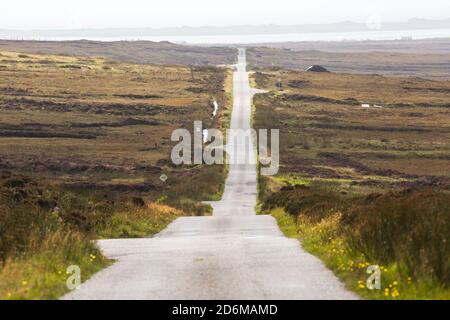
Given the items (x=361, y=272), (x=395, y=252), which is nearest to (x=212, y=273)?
(x=361, y=272)

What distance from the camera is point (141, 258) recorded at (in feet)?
55.5

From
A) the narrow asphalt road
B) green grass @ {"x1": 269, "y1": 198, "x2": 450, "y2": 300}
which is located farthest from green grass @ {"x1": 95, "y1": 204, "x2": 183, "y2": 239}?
green grass @ {"x1": 269, "y1": 198, "x2": 450, "y2": 300}

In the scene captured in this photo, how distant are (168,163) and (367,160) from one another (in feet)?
65.2

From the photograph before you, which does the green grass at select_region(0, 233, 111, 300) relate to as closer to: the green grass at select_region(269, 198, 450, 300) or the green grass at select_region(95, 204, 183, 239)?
the green grass at select_region(269, 198, 450, 300)

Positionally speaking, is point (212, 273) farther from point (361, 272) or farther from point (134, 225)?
point (134, 225)

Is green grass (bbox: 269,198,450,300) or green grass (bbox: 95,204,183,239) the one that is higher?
green grass (bbox: 269,198,450,300)

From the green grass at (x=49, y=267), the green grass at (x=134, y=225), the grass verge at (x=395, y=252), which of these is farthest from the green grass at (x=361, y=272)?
the green grass at (x=134, y=225)

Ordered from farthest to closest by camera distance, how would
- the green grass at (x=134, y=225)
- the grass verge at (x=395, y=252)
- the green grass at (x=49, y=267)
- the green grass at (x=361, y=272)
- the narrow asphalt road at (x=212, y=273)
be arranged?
the green grass at (x=134, y=225) → the green grass at (x=49, y=267) → the narrow asphalt road at (x=212, y=273) → the grass verge at (x=395, y=252) → the green grass at (x=361, y=272)

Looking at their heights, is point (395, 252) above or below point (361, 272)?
above

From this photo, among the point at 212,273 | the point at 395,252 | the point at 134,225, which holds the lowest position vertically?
the point at 134,225

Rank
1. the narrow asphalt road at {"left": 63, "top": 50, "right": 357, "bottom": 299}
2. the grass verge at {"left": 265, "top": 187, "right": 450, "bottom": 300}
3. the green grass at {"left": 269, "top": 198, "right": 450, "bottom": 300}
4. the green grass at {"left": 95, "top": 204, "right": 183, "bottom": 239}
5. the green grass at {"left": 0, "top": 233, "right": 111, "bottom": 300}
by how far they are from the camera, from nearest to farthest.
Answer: the green grass at {"left": 269, "top": 198, "right": 450, "bottom": 300} < the grass verge at {"left": 265, "top": 187, "right": 450, "bottom": 300} < the narrow asphalt road at {"left": 63, "top": 50, "right": 357, "bottom": 299} < the green grass at {"left": 0, "top": 233, "right": 111, "bottom": 300} < the green grass at {"left": 95, "top": 204, "right": 183, "bottom": 239}

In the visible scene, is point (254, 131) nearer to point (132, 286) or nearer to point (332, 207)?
point (332, 207)

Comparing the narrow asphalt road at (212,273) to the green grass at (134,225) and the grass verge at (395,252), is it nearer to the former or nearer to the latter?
the grass verge at (395,252)
